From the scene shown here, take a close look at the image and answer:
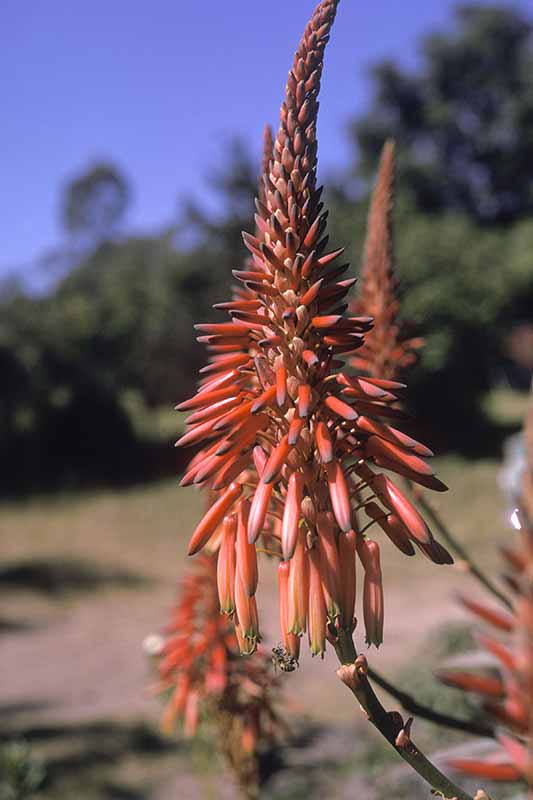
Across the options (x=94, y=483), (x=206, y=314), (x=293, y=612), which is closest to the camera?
(x=293, y=612)

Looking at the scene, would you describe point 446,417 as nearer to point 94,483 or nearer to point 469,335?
point 469,335

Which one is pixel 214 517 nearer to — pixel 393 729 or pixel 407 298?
pixel 393 729

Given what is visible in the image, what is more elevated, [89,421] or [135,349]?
[135,349]

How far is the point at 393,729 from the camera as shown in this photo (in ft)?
4.08

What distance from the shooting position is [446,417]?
2086 centimetres

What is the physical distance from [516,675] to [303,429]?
0.70m

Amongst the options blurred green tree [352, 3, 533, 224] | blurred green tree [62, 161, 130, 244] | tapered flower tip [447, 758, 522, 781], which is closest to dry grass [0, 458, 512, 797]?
tapered flower tip [447, 758, 522, 781]

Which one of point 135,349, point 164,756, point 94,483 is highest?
point 135,349

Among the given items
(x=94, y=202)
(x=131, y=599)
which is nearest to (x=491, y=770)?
(x=131, y=599)

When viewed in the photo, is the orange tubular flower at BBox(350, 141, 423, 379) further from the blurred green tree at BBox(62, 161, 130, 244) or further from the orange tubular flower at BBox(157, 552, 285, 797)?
the blurred green tree at BBox(62, 161, 130, 244)

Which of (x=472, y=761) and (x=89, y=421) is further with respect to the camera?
(x=89, y=421)

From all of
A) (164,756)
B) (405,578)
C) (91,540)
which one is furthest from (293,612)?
(91,540)

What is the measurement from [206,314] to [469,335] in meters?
7.62

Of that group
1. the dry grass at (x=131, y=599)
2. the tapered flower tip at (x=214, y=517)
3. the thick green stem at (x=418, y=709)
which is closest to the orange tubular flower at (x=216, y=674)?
the dry grass at (x=131, y=599)
